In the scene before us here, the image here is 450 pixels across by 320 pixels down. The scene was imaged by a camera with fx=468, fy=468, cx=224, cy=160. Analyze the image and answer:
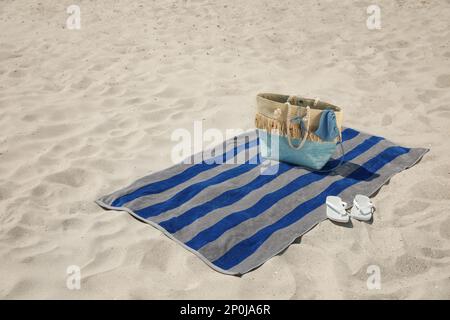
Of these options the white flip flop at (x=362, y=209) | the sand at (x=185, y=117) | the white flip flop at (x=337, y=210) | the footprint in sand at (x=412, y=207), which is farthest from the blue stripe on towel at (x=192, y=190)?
the footprint in sand at (x=412, y=207)

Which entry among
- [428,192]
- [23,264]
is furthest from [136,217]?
[428,192]

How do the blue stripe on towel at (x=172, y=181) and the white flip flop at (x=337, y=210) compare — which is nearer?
the white flip flop at (x=337, y=210)

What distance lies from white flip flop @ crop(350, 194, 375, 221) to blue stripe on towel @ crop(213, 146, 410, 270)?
21 centimetres

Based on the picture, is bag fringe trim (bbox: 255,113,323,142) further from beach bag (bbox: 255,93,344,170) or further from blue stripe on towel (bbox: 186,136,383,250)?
blue stripe on towel (bbox: 186,136,383,250)

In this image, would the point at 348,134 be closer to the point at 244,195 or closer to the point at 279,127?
the point at 279,127

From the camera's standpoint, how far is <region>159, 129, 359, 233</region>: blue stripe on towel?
A: 2.93 m

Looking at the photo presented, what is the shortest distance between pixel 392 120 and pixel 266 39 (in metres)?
2.37

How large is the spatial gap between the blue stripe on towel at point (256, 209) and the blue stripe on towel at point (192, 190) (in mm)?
359

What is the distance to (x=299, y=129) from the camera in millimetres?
3367

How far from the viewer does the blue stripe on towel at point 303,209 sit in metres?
2.67

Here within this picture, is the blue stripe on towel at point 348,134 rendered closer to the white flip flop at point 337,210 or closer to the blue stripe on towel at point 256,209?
the blue stripe on towel at point 256,209
